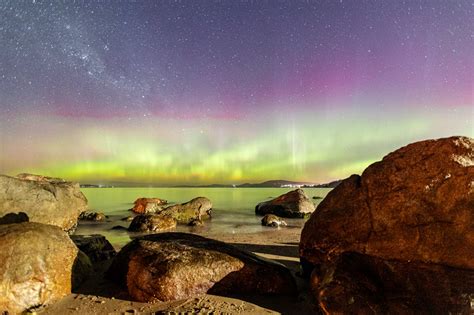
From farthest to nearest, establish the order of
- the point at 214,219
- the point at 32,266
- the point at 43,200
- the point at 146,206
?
the point at 146,206 → the point at 214,219 → the point at 43,200 → the point at 32,266

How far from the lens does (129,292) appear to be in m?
6.21

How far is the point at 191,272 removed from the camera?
6176mm

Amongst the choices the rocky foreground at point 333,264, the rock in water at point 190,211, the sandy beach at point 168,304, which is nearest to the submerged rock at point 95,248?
the rocky foreground at point 333,264

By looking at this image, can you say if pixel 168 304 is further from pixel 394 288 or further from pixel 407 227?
pixel 407 227

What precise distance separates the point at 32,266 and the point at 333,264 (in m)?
5.72

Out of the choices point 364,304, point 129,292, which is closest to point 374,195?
point 364,304

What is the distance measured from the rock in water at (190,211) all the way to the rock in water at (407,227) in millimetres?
17694

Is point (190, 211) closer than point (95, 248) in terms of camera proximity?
No

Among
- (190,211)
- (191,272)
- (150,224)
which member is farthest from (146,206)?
(191,272)

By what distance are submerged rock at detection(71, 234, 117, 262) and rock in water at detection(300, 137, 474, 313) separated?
6.41 m

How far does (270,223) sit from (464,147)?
632 inches

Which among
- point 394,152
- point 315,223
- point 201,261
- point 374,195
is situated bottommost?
point 201,261

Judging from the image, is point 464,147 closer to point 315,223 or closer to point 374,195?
point 374,195

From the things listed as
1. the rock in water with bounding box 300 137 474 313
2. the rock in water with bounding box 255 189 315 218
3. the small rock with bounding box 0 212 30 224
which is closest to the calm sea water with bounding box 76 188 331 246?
the rock in water with bounding box 255 189 315 218
